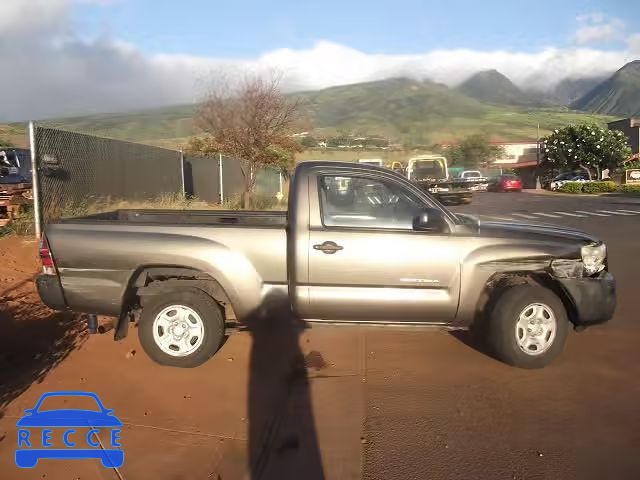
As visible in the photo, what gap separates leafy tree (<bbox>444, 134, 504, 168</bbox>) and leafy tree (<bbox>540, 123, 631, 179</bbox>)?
25.4 ft

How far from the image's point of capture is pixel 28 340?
17.8 feet

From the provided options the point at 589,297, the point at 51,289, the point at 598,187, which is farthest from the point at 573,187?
the point at 51,289

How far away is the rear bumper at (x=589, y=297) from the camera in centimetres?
480

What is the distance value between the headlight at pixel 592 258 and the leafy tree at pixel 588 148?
47.6 m

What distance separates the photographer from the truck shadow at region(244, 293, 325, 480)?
3.40 meters

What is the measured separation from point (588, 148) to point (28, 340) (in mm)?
50773

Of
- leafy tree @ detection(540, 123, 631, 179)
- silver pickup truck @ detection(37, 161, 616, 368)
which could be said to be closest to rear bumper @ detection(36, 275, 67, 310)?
silver pickup truck @ detection(37, 161, 616, 368)

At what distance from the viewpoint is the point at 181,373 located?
4781 mm

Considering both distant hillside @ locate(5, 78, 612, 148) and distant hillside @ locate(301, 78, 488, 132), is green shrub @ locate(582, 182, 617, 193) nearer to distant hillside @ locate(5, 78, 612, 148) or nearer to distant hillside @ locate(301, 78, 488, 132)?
distant hillside @ locate(5, 78, 612, 148)

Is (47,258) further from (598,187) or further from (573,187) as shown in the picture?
(573,187)

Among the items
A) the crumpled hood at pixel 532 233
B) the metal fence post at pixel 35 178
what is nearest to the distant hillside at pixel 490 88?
the metal fence post at pixel 35 178

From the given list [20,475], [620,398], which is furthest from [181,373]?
[620,398]

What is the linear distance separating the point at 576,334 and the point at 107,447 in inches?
185

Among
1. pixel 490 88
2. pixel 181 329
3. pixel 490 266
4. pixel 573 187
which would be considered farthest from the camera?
pixel 573 187
